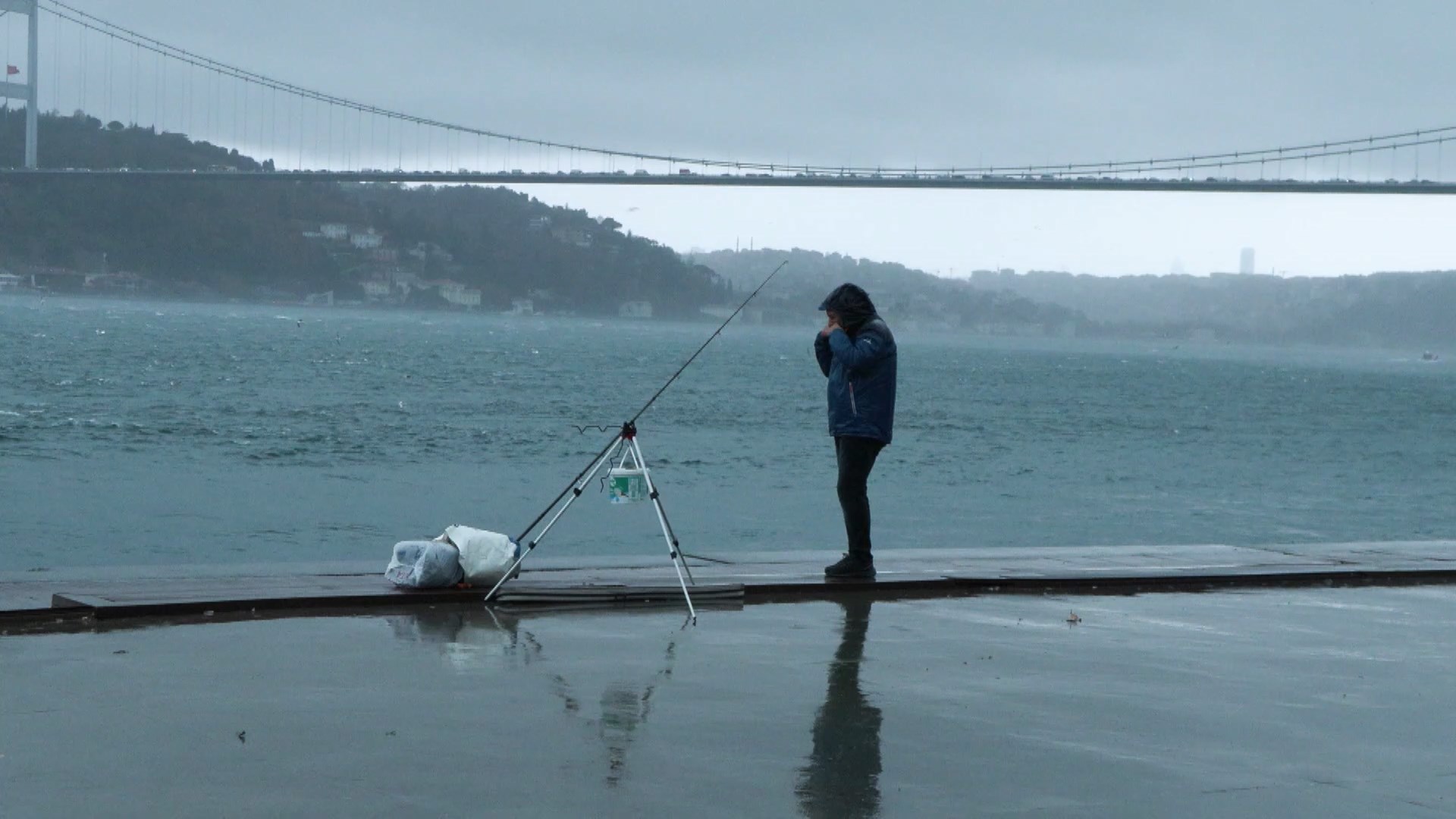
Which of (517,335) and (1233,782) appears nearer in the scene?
(1233,782)

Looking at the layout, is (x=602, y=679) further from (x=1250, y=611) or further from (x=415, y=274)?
(x=415, y=274)

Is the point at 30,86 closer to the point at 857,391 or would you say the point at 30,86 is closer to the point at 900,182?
the point at 900,182

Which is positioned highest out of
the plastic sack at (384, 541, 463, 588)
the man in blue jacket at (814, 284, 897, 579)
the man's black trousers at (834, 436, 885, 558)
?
the man in blue jacket at (814, 284, 897, 579)

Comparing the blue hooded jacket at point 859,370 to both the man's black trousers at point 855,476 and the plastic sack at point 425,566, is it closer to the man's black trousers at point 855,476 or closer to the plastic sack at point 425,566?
the man's black trousers at point 855,476

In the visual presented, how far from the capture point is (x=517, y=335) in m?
129

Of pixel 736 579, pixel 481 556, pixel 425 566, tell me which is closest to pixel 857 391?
pixel 736 579

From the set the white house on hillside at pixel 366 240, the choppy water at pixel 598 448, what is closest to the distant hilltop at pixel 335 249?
the white house on hillside at pixel 366 240

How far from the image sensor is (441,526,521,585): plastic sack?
692 centimetres

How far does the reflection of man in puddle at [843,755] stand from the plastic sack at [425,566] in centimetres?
171

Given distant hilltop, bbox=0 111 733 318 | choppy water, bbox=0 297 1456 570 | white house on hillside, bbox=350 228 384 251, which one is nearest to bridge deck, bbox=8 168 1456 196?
choppy water, bbox=0 297 1456 570

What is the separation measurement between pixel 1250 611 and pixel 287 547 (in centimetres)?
1413

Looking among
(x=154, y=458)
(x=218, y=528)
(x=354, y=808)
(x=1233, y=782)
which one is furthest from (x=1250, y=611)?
(x=154, y=458)

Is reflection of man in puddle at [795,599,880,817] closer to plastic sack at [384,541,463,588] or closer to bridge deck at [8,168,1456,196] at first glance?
plastic sack at [384,541,463,588]

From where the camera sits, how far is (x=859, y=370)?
786 cm
